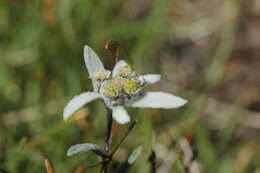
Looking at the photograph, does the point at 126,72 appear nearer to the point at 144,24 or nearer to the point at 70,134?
the point at 70,134

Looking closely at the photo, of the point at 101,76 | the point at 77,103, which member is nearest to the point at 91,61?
the point at 101,76

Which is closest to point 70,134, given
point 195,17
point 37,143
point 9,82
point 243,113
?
point 37,143

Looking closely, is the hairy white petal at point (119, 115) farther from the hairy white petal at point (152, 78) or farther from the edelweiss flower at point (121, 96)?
the hairy white petal at point (152, 78)

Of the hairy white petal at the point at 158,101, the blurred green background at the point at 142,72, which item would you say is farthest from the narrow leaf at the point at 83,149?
the blurred green background at the point at 142,72

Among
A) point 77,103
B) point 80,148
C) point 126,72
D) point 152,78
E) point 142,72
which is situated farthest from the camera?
point 142,72

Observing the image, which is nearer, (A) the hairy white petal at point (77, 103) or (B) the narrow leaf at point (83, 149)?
(B) the narrow leaf at point (83, 149)

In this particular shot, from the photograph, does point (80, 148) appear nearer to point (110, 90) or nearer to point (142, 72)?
point (110, 90)

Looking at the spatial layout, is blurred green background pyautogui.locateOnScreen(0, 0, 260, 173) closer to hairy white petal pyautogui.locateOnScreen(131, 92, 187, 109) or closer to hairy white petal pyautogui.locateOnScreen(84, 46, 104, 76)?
hairy white petal pyautogui.locateOnScreen(131, 92, 187, 109)
